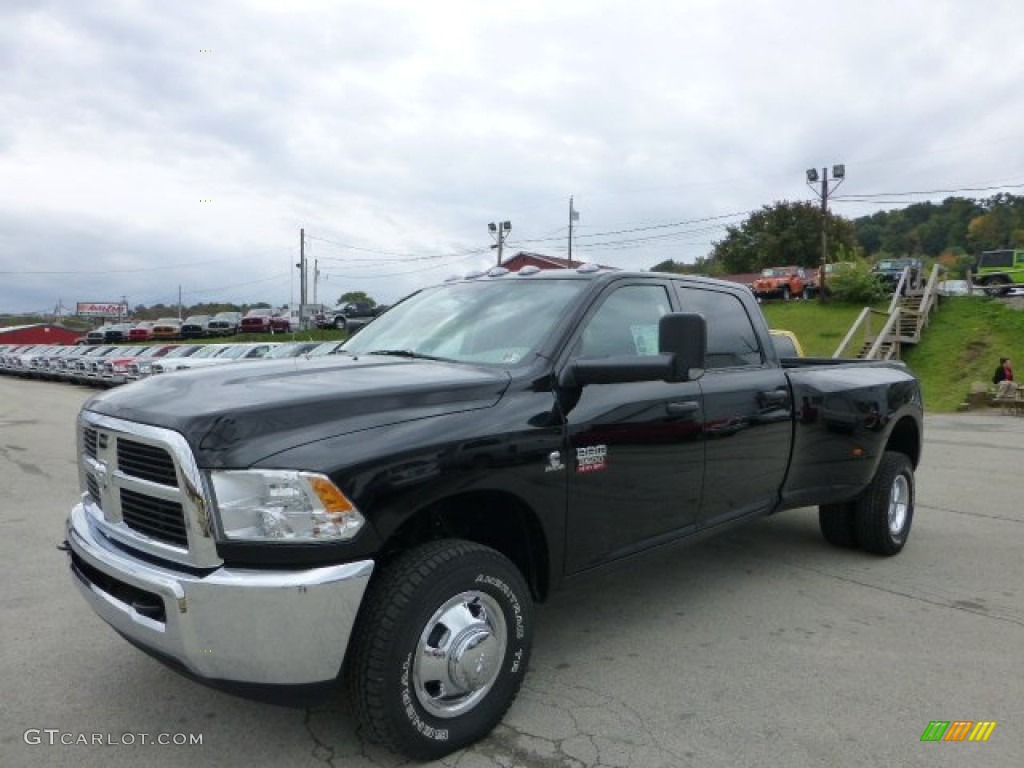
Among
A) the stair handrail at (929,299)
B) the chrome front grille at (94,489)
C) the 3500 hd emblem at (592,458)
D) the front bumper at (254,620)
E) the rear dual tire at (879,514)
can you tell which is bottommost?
the rear dual tire at (879,514)

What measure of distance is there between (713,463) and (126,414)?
273 centimetres

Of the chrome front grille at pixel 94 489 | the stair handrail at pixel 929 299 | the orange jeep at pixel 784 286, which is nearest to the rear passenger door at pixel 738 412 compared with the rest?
the chrome front grille at pixel 94 489

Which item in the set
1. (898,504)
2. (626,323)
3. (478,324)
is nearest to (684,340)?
(626,323)

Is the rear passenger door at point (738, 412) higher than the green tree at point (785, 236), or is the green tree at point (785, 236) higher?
the green tree at point (785, 236)

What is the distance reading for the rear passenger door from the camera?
13.3 ft

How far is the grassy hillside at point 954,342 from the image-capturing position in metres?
20.8

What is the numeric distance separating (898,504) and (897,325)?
20.9 metres

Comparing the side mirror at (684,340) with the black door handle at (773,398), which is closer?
the side mirror at (684,340)

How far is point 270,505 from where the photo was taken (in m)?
2.43

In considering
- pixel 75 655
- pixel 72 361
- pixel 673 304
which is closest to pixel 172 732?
pixel 75 655

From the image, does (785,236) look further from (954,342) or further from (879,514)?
(879,514)

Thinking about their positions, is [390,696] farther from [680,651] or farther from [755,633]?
[755,633]

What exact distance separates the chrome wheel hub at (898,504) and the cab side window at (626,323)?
258 centimetres

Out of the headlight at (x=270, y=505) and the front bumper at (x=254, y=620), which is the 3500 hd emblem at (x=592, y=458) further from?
the headlight at (x=270, y=505)
